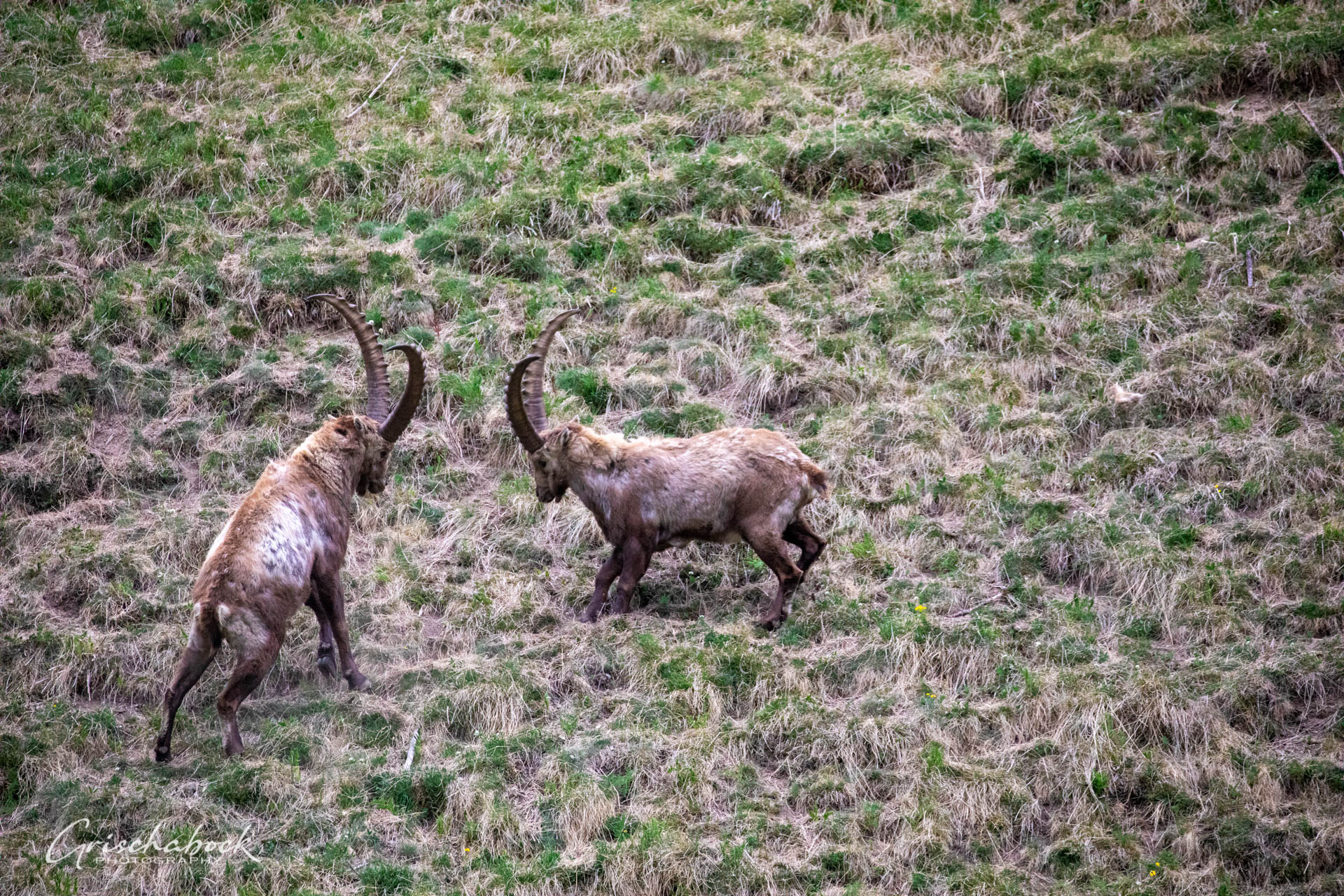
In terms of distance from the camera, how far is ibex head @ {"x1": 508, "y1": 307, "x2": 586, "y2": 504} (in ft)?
30.1

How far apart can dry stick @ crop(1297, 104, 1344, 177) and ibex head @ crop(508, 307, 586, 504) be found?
8.10m

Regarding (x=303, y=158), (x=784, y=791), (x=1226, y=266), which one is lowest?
(x=784, y=791)

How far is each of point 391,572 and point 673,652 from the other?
2473 millimetres

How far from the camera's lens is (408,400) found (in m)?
9.01

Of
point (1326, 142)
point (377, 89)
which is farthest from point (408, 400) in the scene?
point (1326, 142)

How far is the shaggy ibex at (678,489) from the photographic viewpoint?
896 centimetres

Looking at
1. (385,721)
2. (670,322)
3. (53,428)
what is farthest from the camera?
(670,322)

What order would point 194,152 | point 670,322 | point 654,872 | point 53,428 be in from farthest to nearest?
point 194,152
point 670,322
point 53,428
point 654,872

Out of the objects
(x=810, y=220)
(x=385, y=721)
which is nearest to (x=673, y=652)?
(x=385, y=721)

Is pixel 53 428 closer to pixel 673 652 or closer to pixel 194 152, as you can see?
pixel 194 152

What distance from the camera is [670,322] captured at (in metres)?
11.7

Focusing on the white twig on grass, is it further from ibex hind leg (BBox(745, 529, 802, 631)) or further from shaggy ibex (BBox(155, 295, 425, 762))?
ibex hind leg (BBox(745, 529, 802, 631))

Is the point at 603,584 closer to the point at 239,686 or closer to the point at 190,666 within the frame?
the point at 239,686

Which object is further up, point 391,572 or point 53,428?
point 53,428
